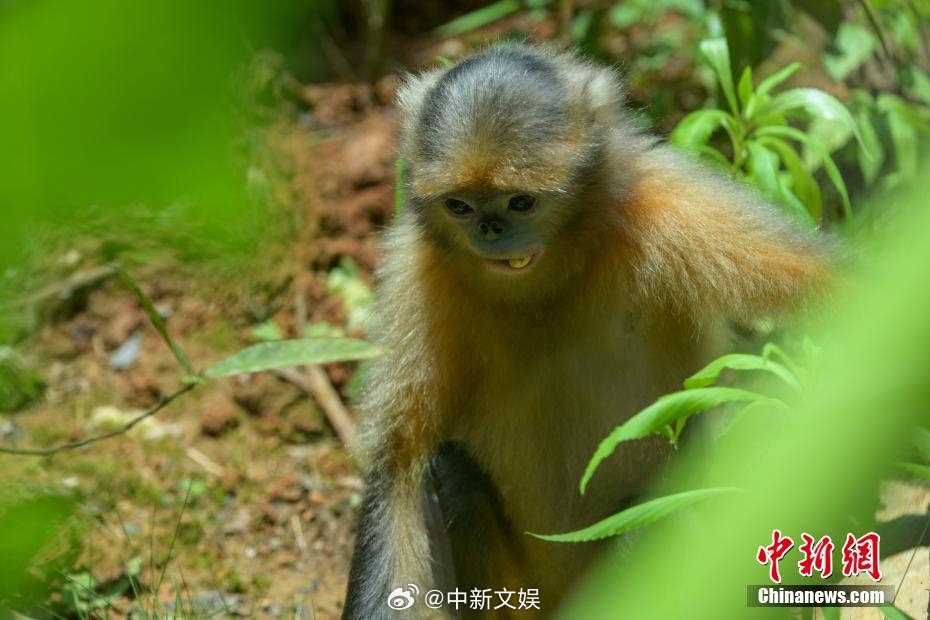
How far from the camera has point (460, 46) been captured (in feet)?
27.1

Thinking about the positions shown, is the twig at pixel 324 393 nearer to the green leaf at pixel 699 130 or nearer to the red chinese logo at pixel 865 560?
the green leaf at pixel 699 130

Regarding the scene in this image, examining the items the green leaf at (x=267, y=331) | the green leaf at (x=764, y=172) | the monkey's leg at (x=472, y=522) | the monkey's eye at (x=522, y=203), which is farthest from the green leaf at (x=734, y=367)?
the green leaf at (x=267, y=331)

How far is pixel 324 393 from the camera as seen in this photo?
6320mm

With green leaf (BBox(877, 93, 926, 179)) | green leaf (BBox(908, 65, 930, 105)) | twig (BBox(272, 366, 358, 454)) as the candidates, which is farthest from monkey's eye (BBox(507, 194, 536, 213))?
green leaf (BBox(908, 65, 930, 105))

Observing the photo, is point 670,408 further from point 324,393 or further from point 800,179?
point 324,393

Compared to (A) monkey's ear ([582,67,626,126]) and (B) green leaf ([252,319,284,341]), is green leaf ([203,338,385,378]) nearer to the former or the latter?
(A) monkey's ear ([582,67,626,126])

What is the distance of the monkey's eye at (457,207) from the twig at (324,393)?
245cm

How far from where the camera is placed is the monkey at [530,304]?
3816mm

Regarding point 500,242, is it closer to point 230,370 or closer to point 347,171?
point 230,370

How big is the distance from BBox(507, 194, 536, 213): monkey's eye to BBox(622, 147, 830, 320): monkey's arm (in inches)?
15.0

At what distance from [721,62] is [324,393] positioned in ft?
9.67


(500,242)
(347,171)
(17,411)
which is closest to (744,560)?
(500,242)

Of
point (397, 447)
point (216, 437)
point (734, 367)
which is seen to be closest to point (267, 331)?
point (216, 437)

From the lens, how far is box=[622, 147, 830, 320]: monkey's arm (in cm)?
389
